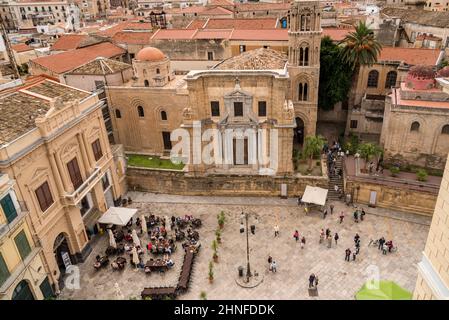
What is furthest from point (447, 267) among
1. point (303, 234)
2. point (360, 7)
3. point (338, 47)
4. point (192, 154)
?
point (360, 7)

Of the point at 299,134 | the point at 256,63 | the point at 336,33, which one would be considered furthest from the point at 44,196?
the point at 336,33

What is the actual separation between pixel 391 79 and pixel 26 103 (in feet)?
119

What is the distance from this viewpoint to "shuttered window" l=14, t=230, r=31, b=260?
1966 centimetres

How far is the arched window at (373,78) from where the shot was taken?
40.0m

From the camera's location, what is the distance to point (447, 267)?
11.2 meters

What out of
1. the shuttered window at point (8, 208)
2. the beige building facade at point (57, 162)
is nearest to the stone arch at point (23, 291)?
the beige building facade at point (57, 162)

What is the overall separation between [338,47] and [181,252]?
27.7 meters

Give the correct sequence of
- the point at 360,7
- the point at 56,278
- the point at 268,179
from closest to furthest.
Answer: the point at 56,278, the point at 268,179, the point at 360,7

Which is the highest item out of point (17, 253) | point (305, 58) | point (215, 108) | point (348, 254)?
point (305, 58)

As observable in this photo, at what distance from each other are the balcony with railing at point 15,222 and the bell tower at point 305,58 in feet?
84.9

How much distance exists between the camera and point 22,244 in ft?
65.7

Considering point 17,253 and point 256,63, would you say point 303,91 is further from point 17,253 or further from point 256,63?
point 17,253

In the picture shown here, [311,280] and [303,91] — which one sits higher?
[303,91]

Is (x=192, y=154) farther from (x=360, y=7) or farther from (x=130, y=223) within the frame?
(x=360, y=7)
